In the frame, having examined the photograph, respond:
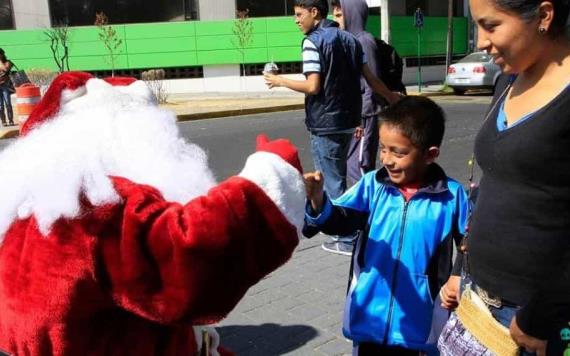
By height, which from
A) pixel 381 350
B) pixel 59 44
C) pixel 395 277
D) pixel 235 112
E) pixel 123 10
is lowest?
pixel 235 112

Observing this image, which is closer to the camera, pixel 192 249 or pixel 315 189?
pixel 192 249

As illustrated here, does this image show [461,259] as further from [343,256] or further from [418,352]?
[343,256]

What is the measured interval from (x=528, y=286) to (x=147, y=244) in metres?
1.01

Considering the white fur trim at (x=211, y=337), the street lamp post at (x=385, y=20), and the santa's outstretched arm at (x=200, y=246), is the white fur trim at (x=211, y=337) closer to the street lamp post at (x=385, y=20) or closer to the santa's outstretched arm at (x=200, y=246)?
the santa's outstretched arm at (x=200, y=246)

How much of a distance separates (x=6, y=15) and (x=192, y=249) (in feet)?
83.5

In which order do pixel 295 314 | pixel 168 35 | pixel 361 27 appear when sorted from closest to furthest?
pixel 295 314 → pixel 361 27 → pixel 168 35

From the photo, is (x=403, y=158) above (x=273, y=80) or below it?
below

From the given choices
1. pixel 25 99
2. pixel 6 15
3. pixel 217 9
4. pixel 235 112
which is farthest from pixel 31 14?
pixel 25 99

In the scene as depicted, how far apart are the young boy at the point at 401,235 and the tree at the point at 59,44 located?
22177 mm

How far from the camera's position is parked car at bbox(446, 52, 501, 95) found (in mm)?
17469

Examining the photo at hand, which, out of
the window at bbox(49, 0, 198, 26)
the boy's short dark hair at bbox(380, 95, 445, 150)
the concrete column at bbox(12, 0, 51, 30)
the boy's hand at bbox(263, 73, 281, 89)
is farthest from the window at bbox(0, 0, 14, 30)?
the boy's short dark hair at bbox(380, 95, 445, 150)

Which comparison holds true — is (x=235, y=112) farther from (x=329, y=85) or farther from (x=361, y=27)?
(x=329, y=85)

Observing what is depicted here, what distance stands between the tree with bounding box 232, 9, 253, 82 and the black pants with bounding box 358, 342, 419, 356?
2124 centimetres

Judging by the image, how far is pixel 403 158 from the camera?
2.30 metres
